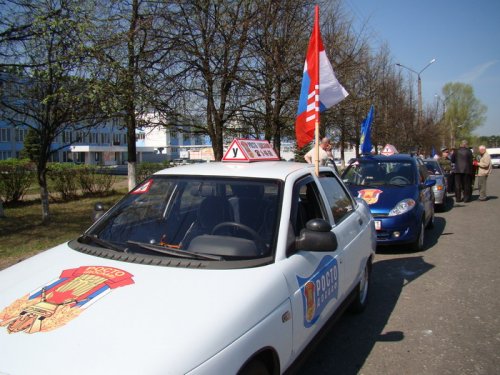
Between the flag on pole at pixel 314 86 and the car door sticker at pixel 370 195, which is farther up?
the flag on pole at pixel 314 86

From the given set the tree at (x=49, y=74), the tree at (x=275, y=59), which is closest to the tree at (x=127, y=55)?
the tree at (x=49, y=74)

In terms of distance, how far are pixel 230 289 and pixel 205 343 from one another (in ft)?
1.38

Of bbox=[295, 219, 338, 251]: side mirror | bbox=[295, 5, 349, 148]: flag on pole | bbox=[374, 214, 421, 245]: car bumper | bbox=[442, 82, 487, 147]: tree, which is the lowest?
bbox=[374, 214, 421, 245]: car bumper

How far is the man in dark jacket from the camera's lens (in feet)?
47.3

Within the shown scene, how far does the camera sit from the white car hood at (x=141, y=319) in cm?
178

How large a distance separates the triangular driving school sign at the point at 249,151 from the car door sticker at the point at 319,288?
123 centimetres

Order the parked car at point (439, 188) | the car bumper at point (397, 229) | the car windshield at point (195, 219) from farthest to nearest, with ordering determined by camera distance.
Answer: the parked car at point (439, 188), the car bumper at point (397, 229), the car windshield at point (195, 219)

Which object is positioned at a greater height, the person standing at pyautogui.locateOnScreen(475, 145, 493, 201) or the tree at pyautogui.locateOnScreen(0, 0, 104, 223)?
the tree at pyautogui.locateOnScreen(0, 0, 104, 223)

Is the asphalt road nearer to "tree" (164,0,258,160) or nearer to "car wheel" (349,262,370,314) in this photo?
"car wheel" (349,262,370,314)

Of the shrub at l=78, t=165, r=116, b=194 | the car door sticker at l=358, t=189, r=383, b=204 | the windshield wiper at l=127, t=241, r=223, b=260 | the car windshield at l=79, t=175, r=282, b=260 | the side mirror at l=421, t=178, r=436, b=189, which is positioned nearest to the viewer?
the windshield wiper at l=127, t=241, r=223, b=260

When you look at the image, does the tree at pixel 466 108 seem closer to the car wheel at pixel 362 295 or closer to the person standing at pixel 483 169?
the person standing at pixel 483 169

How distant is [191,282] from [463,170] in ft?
46.8

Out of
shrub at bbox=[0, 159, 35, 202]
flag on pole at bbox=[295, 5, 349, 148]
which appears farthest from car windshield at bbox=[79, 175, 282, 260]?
shrub at bbox=[0, 159, 35, 202]

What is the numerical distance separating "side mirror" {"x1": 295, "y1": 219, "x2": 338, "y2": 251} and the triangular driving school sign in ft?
4.04
